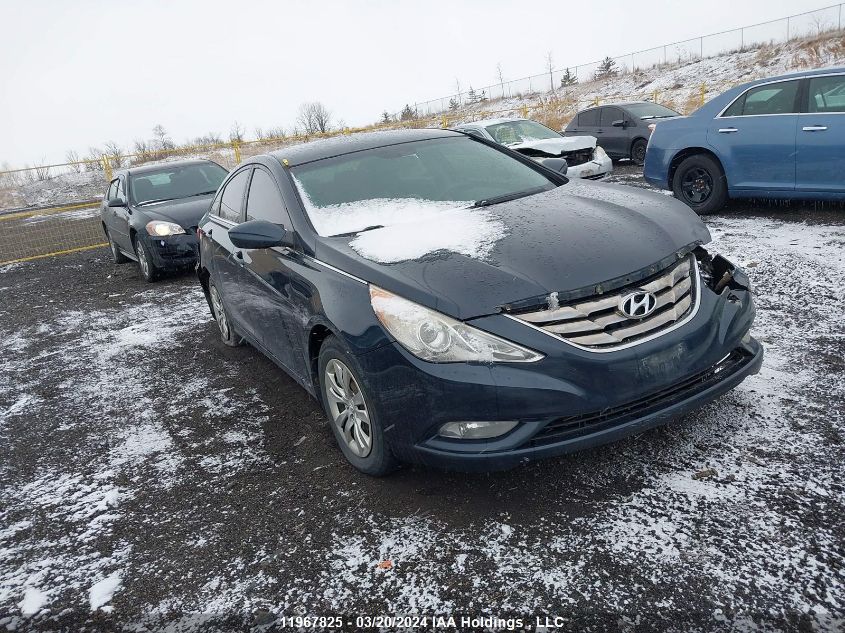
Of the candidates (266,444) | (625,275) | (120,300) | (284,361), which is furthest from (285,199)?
(120,300)

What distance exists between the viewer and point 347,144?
13.1 ft

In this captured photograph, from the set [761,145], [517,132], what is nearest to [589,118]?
[517,132]

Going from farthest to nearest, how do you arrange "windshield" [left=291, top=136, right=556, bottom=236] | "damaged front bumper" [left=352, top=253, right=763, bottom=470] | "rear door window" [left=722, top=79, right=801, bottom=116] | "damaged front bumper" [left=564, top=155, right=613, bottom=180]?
"damaged front bumper" [left=564, top=155, right=613, bottom=180] < "rear door window" [left=722, top=79, right=801, bottom=116] < "windshield" [left=291, top=136, right=556, bottom=236] < "damaged front bumper" [left=352, top=253, right=763, bottom=470]

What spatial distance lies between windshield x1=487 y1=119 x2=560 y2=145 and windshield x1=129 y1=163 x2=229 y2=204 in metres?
5.14

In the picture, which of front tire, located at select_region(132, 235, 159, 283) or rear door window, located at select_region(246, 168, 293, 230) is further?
front tire, located at select_region(132, 235, 159, 283)

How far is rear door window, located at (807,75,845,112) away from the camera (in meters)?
6.30

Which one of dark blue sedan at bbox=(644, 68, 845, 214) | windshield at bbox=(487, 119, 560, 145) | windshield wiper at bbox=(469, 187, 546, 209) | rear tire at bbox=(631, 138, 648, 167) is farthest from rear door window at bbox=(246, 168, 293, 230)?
rear tire at bbox=(631, 138, 648, 167)

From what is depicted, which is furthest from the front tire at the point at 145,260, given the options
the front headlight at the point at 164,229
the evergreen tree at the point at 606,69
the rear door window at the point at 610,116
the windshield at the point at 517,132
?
the evergreen tree at the point at 606,69

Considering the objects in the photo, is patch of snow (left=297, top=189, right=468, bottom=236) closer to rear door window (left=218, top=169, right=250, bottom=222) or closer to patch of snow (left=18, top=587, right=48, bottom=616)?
rear door window (left=218, top=169, right=250, bottom=222)

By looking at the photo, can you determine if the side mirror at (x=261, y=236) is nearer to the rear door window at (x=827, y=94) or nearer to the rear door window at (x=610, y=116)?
the rear door window at (x=827, y=94)

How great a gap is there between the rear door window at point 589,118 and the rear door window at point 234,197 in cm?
1166

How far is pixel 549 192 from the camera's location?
3605 mm

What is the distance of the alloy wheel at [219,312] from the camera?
5.09 m

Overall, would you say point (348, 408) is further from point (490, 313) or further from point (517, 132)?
point (517, 132)
